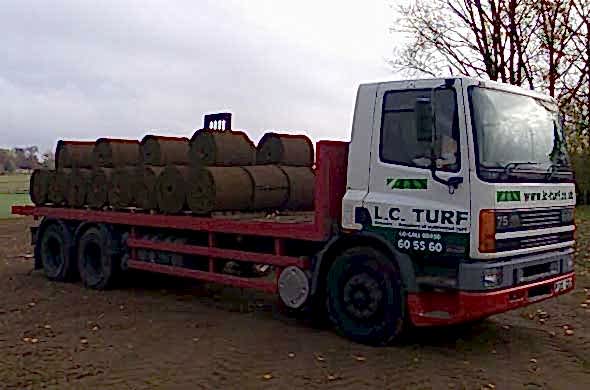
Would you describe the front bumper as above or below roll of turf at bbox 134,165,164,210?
below

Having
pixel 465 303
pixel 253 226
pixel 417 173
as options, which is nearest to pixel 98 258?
pixel 253 226

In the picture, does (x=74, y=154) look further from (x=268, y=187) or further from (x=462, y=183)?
(x=462, y=183)

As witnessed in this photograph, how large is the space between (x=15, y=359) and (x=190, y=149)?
3.38 m

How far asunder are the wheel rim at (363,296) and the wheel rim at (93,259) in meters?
4.87

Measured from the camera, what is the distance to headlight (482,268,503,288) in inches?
257

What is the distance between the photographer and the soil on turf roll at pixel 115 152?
10.8 meters

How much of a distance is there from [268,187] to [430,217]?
9.27 feet

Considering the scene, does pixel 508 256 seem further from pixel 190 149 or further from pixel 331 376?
pixel 190 149

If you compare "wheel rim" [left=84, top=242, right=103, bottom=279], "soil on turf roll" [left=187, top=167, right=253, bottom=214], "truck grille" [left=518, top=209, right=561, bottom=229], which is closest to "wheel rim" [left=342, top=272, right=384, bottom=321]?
"truck grille" [left=518, top=209, right=561, bottom=229]

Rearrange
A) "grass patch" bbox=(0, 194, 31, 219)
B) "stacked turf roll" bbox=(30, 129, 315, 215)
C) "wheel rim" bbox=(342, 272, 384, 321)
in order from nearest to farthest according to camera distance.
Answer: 1. "wheel rim" bbox=(342, 272, 384, 321)
2. "stacked turf roll" bbox=(30, 129, 315, 215)
3. "grass patch" bbox=(0, 194, 31, 219)

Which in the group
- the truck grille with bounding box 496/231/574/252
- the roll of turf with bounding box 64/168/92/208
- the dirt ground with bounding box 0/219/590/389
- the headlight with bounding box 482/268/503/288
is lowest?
the dirt ground with bounding box 0/219/590/389

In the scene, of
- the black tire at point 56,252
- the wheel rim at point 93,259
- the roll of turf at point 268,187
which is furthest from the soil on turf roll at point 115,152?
the roll of turf at point 268,187

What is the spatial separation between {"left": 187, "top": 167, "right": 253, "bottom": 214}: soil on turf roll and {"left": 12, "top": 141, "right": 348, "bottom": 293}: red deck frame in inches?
7.2

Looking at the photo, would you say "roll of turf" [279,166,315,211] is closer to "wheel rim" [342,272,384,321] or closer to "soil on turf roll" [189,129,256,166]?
Answer: "soil on turf roll" [189,129,256,166]
